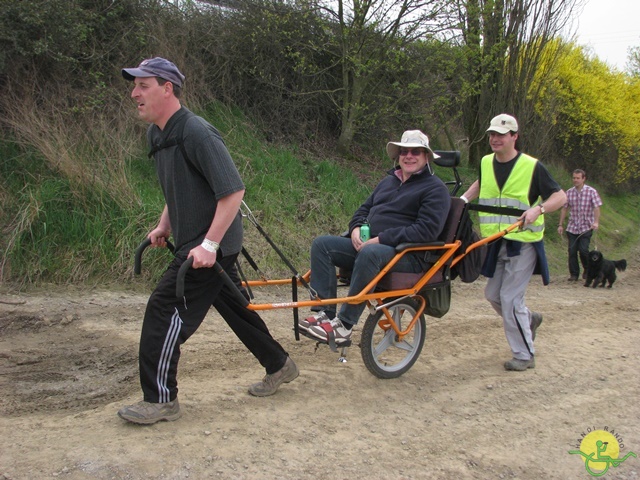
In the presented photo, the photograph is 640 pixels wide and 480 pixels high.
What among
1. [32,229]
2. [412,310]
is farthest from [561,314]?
[32,229]

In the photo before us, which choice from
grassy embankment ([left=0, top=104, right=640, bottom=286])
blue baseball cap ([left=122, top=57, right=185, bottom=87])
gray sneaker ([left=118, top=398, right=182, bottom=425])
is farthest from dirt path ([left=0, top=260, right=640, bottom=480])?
blue baseball cap ([left=122, top=57, right=185, bottom=87])

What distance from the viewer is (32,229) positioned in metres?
7.58

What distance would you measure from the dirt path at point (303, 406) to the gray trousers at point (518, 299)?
0.91ft

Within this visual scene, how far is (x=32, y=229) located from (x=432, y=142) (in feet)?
32.6

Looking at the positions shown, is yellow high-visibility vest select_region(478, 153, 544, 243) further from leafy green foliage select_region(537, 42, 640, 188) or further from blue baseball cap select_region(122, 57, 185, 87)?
leafy green foliage select_region(537, 42, 640, 188)

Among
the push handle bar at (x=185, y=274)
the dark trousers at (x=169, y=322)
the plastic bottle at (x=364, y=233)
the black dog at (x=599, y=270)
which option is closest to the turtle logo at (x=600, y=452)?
the plastic bottle at (x=364, y=233)

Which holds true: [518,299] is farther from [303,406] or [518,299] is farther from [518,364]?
[303,406]

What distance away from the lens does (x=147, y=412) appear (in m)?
4.02

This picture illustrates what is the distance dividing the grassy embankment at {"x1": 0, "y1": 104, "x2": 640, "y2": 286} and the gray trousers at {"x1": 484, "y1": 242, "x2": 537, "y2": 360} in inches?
148

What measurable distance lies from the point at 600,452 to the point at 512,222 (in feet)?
7.29

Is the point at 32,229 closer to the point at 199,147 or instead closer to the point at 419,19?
the point at 199,147

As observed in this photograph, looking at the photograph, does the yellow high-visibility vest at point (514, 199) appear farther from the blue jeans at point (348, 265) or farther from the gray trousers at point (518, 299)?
the blue jeans at point (348, 265)

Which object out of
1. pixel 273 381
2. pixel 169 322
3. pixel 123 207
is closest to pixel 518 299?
pixel 273 381

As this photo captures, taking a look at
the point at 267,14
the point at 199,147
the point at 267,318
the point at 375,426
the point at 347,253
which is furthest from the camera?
the point at 267,14
